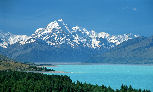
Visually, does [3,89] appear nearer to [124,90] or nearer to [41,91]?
[41,91]

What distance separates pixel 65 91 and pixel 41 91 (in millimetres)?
10321

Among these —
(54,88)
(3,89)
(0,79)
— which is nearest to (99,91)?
(54,88)

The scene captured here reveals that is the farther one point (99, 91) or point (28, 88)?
point (28, 88)

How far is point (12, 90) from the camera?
470 feet

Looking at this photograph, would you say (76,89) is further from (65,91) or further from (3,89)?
(3,89)

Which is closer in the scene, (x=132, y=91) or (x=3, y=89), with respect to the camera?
(x=132, y=91)

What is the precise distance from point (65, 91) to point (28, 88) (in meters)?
17.9

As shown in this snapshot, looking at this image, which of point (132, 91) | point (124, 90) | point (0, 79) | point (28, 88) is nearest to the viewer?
point (132, 91)

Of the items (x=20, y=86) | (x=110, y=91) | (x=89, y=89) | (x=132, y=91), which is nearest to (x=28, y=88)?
(x=20, y=86)

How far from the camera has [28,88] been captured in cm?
14538

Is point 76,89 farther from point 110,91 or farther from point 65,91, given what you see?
point 110,91

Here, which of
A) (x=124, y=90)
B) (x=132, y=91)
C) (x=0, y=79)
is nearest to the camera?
(x=132, y=91)

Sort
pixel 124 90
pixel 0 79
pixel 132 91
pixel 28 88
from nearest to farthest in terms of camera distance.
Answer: pixel 132 91
pixel 124 90
pixel 28 88
pixel 0 79

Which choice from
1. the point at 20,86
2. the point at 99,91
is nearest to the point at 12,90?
the point at 20,86
